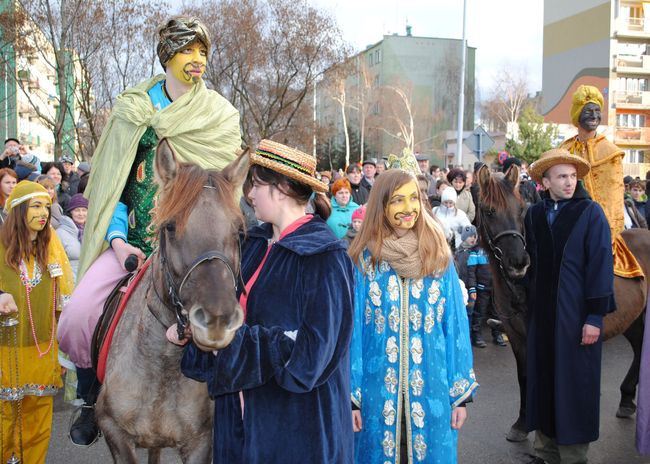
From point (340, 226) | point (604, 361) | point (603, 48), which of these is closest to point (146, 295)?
point (340, 226)

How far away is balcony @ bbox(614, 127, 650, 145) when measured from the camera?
4541cm

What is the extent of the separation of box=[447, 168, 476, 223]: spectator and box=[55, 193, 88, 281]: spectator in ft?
21.0

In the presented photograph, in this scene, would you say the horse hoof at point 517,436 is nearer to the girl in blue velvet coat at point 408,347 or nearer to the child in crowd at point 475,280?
the girl in blue velvet coat at point 408,347

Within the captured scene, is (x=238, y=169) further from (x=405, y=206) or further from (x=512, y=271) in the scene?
(x=512, y=271)

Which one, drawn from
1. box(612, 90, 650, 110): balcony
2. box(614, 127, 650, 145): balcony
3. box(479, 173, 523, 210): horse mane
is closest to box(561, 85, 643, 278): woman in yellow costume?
box(479, 173, 523, 210): horse mane

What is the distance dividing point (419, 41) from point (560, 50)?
20286 millimetres

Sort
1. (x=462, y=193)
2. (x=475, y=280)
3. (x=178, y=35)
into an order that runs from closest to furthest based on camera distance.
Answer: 1. (x=178, y=35)
2. (x=475, y=280)
3. (x=462, y=193)

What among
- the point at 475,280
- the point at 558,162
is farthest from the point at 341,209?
the point at 558,162

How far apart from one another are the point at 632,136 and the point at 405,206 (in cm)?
4886

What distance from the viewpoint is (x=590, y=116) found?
19.0 ft

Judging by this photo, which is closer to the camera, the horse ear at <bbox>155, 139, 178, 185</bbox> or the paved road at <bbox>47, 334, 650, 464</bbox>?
the horse ear at <bbox>155, 139, 178, 185</bbox>

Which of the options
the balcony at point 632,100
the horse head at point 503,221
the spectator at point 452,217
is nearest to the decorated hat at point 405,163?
the horse head at point 503,221

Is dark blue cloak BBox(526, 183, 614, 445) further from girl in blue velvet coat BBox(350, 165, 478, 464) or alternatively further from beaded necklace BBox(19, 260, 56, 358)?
beaded necklace BBox(19, 260, 56, 358)

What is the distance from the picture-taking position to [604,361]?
26.4 ft
